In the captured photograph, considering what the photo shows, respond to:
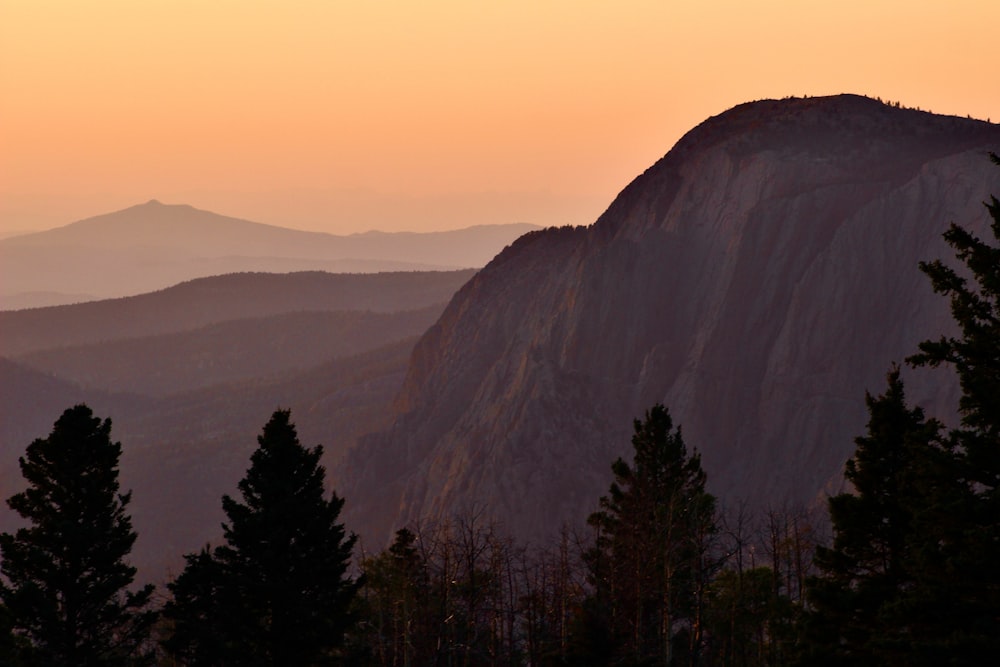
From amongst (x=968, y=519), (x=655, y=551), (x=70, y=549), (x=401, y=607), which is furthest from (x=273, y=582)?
(x=968, y=519)

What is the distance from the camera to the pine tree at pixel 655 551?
5975 centimetres

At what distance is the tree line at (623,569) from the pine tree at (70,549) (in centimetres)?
6

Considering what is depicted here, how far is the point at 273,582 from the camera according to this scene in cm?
4891

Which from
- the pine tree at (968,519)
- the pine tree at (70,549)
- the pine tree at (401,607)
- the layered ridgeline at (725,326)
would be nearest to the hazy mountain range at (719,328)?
the layered ridgeline at (725,326)

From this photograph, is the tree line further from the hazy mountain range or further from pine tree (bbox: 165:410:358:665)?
the hazy mountain range

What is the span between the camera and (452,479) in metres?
134

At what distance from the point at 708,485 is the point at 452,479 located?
75.7 ft

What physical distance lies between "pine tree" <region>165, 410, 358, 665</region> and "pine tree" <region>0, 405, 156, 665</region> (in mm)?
1972

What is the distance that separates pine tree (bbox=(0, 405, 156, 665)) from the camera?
1863 inches

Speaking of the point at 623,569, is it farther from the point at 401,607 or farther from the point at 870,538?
the point at 870,538

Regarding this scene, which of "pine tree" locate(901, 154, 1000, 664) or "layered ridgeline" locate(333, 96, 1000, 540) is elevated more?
"layered ridgeline" locate(333, 96, 1000, 540)

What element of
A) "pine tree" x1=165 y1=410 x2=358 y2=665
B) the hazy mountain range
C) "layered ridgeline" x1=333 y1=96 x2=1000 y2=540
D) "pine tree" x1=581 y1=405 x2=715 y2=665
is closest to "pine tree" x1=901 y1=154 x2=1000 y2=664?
"pine tree" x1=165 y1=410 x2=358 y2=665

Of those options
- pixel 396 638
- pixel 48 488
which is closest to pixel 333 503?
pixel 48 488

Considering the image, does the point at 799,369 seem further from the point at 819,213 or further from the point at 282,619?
the point at 282,619
